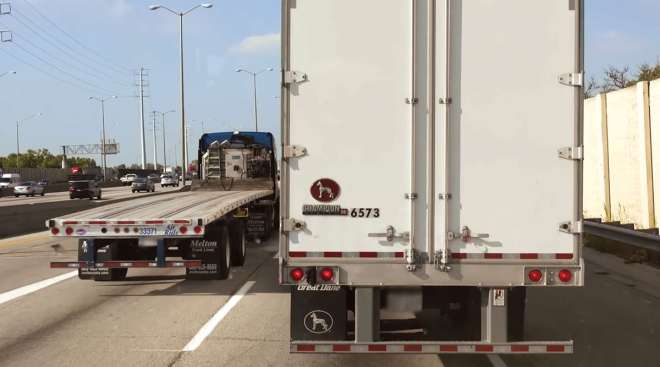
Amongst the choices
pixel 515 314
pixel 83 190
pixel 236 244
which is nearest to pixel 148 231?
pixel 236 244

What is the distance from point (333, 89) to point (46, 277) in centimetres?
879

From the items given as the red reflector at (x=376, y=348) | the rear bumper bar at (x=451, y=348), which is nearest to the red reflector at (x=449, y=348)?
the rear bumper bar at (x=451, y=348)

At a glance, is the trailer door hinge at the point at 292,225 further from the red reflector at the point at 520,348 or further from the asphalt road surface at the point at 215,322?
the red reflector at the point at 520,348

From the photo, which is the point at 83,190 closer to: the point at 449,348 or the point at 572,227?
the point at 449,348

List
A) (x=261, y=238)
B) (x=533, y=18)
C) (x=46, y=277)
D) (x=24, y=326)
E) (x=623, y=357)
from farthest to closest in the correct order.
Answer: (x=261, y=238)
(x=46, y=277)
(x=24, y=326)
(x=623, y=357)
(x=533, y=18)

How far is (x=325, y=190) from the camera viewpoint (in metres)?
5.08

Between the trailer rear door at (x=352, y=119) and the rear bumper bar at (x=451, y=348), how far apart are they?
28.0 inches

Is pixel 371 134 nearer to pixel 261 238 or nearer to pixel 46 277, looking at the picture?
pixel 46 277

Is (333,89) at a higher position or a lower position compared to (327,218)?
higher

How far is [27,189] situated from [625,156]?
2102 inches

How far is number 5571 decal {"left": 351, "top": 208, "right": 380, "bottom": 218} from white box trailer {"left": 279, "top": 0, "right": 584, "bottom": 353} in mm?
11

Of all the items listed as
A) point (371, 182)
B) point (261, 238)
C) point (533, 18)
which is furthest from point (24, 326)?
point (261, 238)

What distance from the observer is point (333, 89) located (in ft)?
Answer: 16.6

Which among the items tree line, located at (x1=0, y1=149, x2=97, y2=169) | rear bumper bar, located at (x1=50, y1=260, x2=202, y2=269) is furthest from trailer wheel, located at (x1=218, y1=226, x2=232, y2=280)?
tree line, located at (x1=0, y1=149, x2=97, y2=169)
